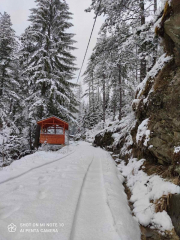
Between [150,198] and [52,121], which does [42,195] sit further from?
[52,121]

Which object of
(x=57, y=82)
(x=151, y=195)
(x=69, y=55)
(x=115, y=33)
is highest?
(x=69, y=55)

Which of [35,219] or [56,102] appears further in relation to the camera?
[56,102]

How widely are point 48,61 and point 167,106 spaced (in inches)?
468

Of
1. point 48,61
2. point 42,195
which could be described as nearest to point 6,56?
point 48,61

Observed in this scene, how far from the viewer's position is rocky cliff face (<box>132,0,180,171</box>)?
11.8 ft

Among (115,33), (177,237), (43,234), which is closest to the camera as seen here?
(43,234)

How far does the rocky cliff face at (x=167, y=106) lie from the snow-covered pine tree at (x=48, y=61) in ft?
31.3

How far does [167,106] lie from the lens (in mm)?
3975

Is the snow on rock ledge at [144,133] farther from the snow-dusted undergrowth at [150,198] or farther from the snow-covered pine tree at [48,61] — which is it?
the snow-covered pine tree at [48,61]

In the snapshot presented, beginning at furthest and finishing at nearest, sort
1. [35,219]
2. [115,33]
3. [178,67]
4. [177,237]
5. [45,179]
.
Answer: [115,33], [178,67], [45,179], [177,237], [35,219]

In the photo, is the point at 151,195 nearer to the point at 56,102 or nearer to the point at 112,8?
the point at 112,8

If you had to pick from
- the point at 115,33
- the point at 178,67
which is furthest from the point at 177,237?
the point at 115,33

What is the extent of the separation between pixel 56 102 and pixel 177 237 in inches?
494

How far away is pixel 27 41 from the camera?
510 inches
